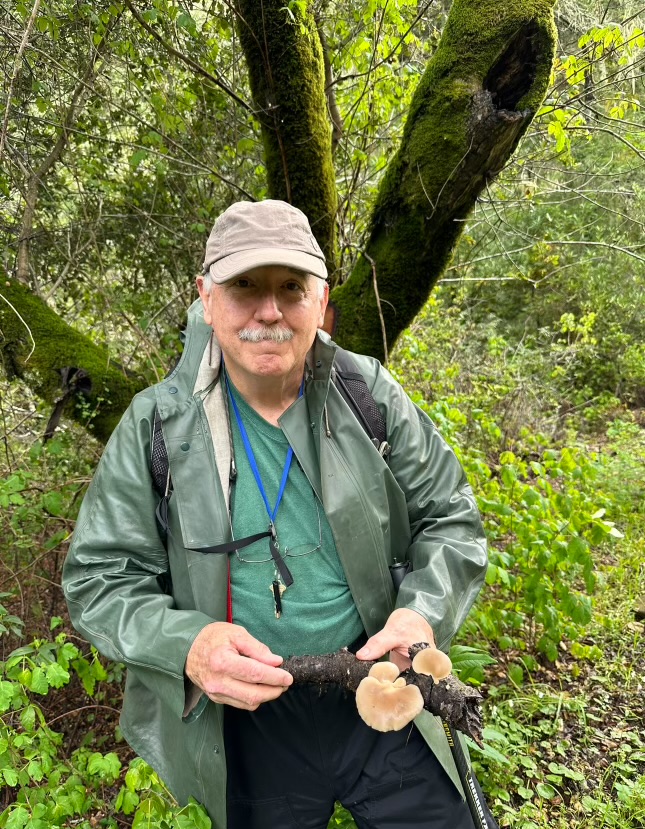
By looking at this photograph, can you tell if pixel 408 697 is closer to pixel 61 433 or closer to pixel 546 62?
pixel 546 62

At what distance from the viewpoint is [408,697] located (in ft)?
4.59

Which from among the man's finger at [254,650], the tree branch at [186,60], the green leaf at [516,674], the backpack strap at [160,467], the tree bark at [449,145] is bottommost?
the green leaf at [516,674]

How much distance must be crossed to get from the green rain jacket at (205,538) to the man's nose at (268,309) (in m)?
0.23

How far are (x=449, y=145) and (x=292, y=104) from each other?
2.85 ft

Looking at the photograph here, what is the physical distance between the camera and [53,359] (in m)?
3.15

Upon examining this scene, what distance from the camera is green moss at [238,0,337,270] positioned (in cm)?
272

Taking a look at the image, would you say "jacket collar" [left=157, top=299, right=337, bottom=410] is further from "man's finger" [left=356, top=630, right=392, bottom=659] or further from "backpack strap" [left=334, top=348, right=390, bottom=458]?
"man's finger" [left=356, top=630, right=392, bottom=659]

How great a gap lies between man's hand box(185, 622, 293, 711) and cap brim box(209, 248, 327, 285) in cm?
107

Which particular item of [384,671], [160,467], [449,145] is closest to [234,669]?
[384,671]

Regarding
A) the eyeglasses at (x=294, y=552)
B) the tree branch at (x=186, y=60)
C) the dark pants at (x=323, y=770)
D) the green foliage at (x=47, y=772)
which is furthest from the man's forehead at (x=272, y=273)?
the green foliage at (x=47, y=772)

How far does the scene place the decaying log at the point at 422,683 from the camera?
4.61 feet

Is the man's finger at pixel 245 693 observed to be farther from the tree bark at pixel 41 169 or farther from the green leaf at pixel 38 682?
the tree bark at pixel 41 169

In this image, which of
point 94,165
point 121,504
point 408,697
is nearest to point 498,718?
point 408,697

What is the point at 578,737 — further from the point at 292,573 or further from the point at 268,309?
the point at 268,309
